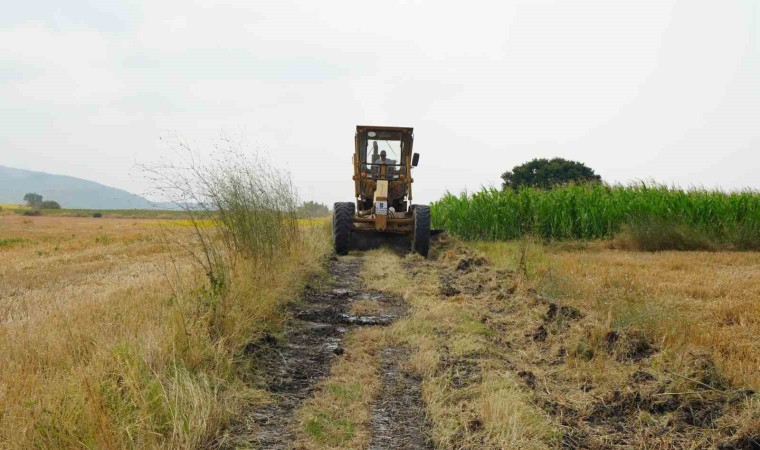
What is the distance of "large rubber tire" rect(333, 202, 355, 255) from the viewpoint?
1402cm

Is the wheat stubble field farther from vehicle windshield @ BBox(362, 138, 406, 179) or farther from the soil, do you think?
vehicle windshield @ BBox(362, 138, 406, 179)

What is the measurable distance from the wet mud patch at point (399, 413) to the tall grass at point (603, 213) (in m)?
11.7

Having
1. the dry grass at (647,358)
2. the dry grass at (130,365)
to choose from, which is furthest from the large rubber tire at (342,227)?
the dry grass at (130,365)

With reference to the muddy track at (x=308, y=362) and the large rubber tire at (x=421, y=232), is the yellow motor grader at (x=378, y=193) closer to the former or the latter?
the large rubber tire at (x=421, y=232)

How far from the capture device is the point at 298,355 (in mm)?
5648

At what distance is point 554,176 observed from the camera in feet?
134

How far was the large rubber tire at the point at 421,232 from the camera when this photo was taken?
13469mm

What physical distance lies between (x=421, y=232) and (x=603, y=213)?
6203 millimetres

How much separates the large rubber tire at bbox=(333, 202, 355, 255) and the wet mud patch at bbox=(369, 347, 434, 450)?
8.75 metres

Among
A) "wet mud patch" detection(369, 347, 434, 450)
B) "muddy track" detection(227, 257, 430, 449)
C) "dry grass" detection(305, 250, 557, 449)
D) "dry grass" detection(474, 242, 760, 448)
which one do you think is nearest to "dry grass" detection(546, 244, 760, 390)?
"dry grass" detection(474, 242, 760, 448)

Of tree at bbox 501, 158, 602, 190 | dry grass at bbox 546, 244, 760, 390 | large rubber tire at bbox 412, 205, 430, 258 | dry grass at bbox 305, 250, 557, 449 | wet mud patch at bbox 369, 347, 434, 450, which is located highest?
→ tree at bbox 501, 158, 602, 190

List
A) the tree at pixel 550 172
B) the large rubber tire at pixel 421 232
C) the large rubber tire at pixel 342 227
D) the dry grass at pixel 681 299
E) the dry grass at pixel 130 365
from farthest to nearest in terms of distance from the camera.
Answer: the tree at pixel 550 172 → the large rubber tire at pixel 342 227 → the large rubber tire at pixel 421 232 → the dry grass at pixel 681 299 → the dry grass at pixel 130 365

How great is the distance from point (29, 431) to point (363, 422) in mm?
1857

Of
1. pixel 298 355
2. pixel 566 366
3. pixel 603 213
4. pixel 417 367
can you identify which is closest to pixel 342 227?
pixel 603 213
